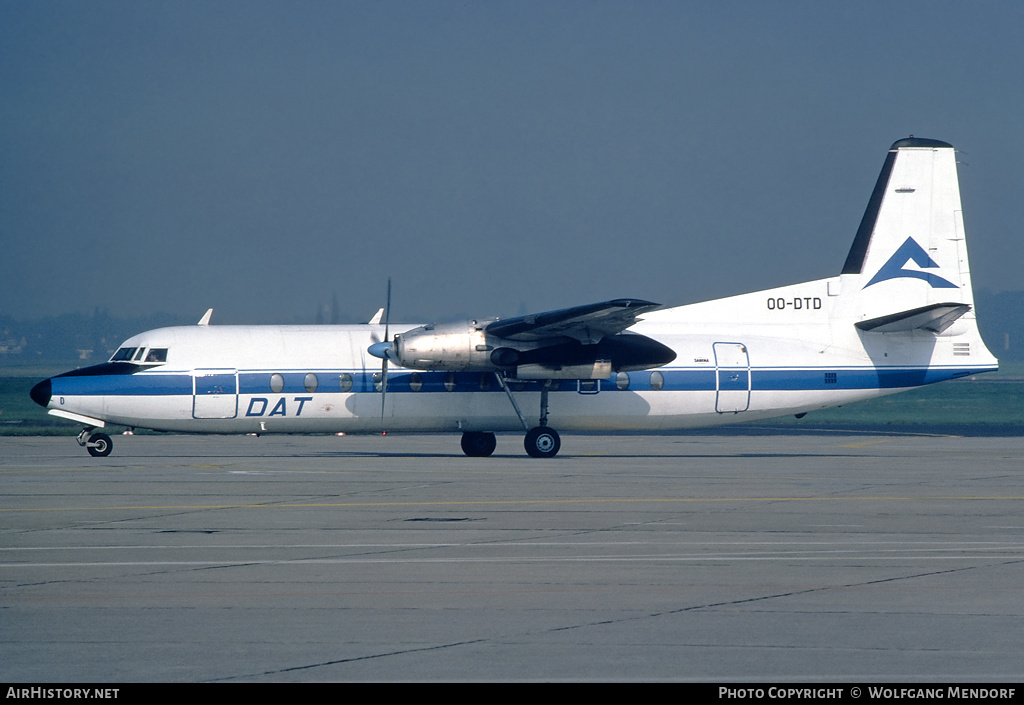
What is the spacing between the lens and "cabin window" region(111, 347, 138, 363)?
24641mm

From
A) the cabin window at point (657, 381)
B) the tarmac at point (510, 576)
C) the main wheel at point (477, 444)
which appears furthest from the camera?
the main wheel at point (477, 444)

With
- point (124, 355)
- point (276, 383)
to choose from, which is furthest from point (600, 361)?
point (124, 355)

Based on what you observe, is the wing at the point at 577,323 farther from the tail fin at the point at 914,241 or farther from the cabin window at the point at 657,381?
the tail fin at the point at 914,241

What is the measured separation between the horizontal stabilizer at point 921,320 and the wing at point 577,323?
Answer: 6.28 metres

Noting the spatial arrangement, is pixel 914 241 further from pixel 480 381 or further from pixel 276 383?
pixel 276 383

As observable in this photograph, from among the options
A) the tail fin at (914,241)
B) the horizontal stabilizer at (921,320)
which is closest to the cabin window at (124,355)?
the tail fin at (914,241)

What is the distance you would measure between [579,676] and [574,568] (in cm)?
378

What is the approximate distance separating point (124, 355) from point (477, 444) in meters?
8.45

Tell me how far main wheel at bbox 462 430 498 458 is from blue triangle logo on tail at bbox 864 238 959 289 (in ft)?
34.4

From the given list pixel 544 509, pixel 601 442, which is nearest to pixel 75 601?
pixel 544 509

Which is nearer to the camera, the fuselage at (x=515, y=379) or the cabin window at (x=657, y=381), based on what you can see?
the fuselage at (x=515, y=379)

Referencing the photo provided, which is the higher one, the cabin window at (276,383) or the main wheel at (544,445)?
the cabin window at (276,383)

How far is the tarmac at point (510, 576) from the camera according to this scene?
681cm
